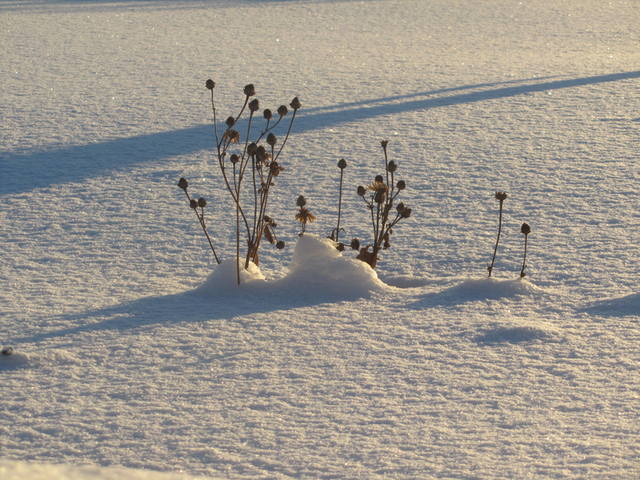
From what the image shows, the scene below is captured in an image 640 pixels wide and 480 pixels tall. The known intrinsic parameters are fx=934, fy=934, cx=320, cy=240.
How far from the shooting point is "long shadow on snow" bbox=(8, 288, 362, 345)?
3.13 meters

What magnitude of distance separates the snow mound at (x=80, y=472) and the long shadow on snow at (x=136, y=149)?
295 cm

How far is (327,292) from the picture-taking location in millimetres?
3418

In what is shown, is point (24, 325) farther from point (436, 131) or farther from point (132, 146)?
point (436, 131)

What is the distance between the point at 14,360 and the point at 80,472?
810 mm

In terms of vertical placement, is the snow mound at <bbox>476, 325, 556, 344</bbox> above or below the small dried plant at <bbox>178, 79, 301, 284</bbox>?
below

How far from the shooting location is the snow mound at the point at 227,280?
3430 millimetres

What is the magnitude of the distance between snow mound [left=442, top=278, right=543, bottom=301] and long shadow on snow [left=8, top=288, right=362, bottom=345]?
0.38 m

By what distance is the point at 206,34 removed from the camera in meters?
10.6

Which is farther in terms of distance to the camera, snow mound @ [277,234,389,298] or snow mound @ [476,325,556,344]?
snow mound @ [277,234,389,298]

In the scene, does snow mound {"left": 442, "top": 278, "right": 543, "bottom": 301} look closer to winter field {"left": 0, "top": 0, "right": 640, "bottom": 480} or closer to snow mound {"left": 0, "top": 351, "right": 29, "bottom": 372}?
winter field {"left": 0, "top": 0, "right": 640, "bottom": 480}

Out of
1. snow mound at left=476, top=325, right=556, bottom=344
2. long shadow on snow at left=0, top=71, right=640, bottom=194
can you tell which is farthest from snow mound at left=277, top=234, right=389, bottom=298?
long shadow on snow at left=0, top=71, right=640, bottom=194

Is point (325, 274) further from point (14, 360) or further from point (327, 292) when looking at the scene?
point (14, 360)

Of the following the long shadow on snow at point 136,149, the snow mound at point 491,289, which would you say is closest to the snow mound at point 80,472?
the snow mound at point 491,289

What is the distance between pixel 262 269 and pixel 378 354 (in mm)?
1036
